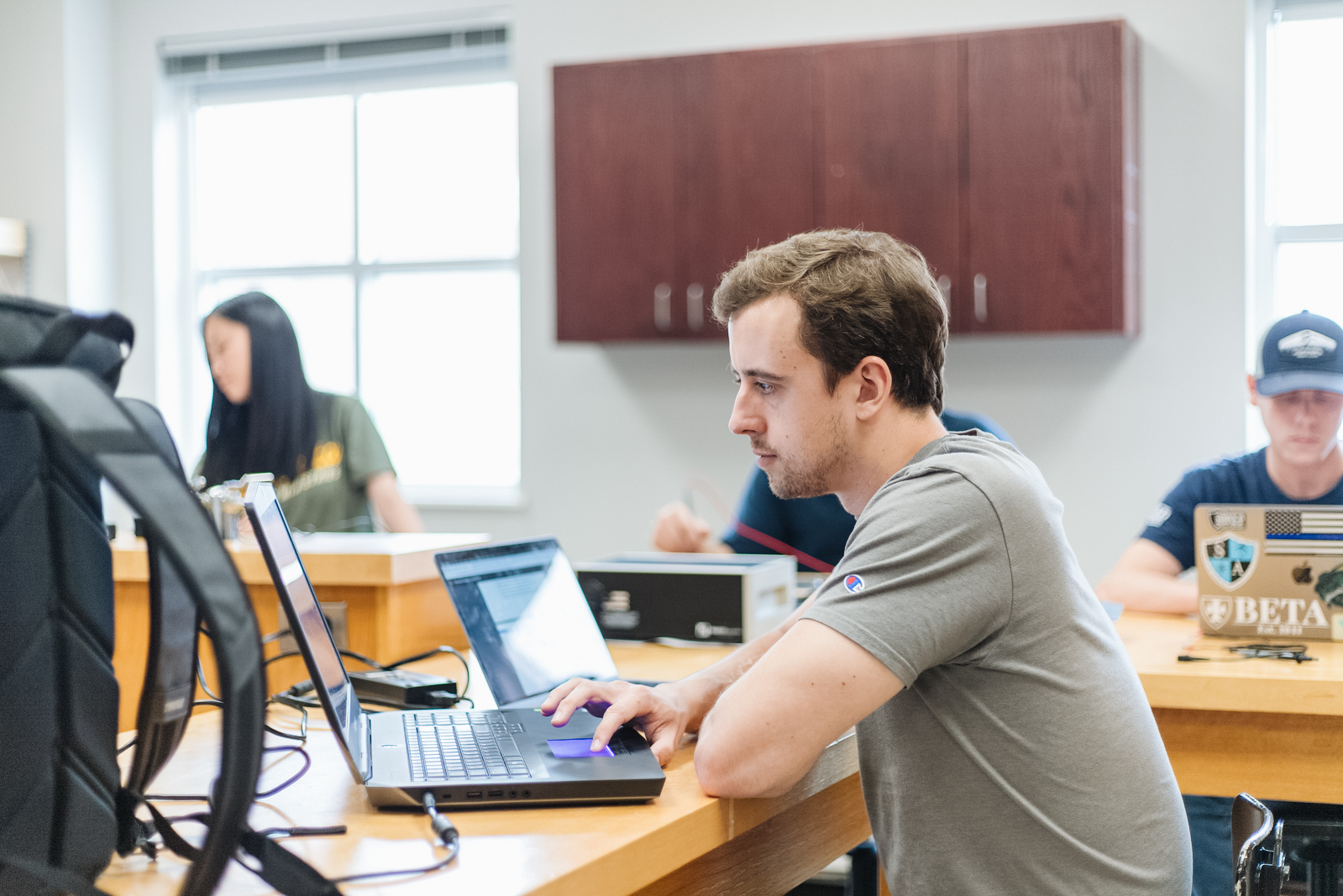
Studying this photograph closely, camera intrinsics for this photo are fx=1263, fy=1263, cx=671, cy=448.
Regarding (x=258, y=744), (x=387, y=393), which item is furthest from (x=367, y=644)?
(x=387, y=393)

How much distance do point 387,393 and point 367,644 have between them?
8.93 ft

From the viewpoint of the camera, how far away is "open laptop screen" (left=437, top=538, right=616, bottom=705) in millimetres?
1578

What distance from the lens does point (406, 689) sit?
1.63 m

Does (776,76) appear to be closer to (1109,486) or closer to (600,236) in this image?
(600,236)

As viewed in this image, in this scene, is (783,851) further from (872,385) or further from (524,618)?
(872,385)

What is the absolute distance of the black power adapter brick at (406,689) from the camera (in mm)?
1624

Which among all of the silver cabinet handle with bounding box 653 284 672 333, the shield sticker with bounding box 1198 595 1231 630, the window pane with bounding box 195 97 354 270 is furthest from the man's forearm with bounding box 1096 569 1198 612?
the window pane with bounding box 195 97 354 270

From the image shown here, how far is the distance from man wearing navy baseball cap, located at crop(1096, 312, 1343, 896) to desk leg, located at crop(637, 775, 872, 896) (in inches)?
46.7

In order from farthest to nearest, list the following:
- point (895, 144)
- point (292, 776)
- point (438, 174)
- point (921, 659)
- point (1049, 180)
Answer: point (438, 174) → point (895, 144) → point (1049, 180) → point (292, 776) → point (921, 659)

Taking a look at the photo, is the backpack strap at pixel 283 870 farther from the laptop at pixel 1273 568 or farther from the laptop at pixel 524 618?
the laptop at pixel 1273 568

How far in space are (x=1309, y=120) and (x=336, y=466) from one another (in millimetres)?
Result: 2981

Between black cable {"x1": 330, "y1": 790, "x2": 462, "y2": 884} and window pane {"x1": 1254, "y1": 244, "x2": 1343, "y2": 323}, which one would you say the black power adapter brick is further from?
window pane {"x1": 1254, "y1": 244, "x2": 1343, "y2": 323}

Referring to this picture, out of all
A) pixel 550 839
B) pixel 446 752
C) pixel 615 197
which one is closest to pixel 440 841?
pixel 550 839

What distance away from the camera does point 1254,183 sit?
3773 mm
